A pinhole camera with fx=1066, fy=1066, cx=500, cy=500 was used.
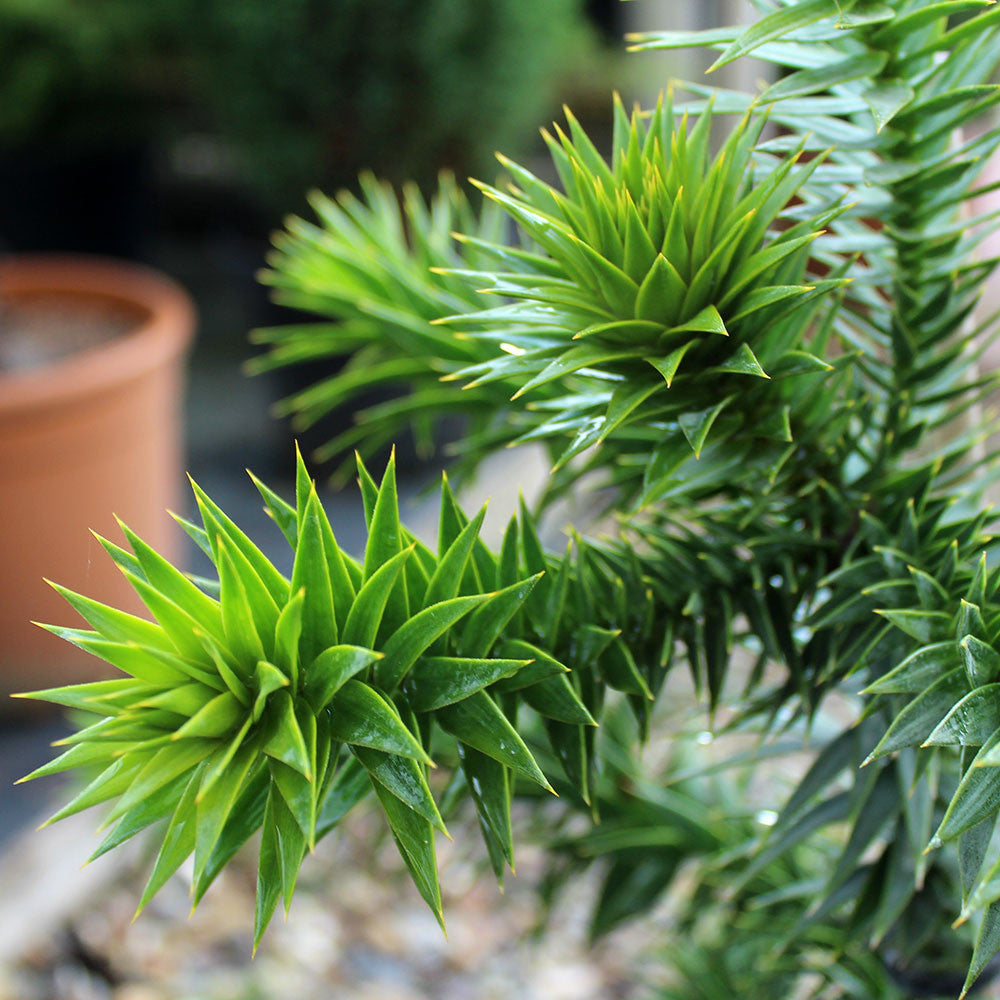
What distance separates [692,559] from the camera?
0.49m

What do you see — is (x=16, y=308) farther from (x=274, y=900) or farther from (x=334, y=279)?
(x=274, y=900)

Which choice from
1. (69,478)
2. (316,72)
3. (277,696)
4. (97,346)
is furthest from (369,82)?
(277,696)

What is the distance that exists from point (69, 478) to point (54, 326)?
0.46 meters

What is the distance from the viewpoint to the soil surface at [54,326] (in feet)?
6.10

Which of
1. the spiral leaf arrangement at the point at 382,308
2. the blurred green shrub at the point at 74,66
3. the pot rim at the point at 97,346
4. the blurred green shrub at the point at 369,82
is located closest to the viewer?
the spiral leaf arrangement at the point at 382,308

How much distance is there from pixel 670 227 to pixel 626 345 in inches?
2.0

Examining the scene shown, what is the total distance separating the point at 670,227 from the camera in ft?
1.26

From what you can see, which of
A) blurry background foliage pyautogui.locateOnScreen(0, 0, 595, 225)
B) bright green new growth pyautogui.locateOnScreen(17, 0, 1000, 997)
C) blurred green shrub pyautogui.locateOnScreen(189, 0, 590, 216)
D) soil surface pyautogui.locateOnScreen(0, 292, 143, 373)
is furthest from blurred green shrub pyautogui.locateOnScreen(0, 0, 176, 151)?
bright green new growth pyautogui.locateOnScreen(17, 0, 1000, 997)

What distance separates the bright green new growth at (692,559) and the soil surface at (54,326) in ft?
4.72

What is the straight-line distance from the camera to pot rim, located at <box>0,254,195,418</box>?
5.07ft

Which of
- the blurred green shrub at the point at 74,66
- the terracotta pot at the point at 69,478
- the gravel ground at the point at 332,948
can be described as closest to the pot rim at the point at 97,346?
the terracotta pot at the point at 69,478

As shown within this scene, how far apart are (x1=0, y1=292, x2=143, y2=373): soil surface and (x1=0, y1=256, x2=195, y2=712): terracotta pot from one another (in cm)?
6

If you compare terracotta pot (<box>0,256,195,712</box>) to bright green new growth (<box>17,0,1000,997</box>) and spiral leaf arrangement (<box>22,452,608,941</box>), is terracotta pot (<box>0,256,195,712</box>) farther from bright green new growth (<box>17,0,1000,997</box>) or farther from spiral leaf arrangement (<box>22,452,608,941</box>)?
spiral leaf arrangement (<box>22,452,608,941</box>)

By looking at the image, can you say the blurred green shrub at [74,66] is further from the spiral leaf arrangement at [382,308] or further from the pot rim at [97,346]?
the spiral leaf arrangement at [382,308]
